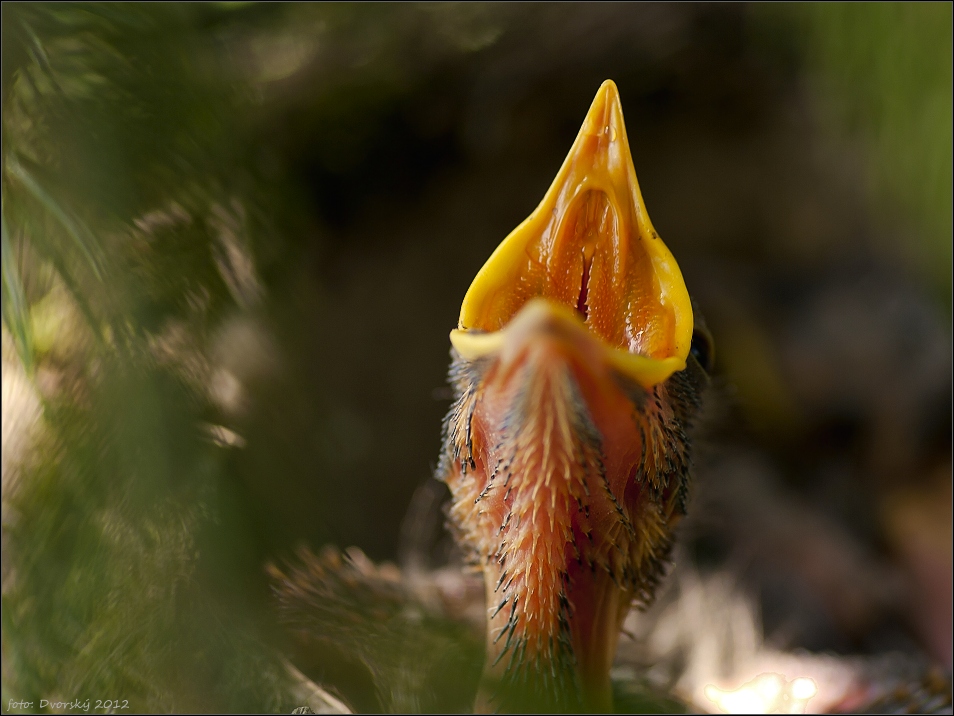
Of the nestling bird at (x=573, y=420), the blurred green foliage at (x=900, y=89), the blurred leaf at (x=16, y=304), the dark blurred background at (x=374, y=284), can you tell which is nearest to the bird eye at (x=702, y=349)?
the nestling bird at (x=573, y=420)

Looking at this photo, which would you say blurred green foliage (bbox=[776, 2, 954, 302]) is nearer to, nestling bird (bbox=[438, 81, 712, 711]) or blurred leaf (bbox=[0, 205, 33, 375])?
nestling bird (bbox=[438, 81, 712, 711])

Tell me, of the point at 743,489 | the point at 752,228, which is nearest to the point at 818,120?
the point at 752,228

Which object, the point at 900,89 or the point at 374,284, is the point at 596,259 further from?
the point at 374,284

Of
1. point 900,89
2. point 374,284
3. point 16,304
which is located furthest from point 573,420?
point 374,284

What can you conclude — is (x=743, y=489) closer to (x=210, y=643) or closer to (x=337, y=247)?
(x=337, y=247)

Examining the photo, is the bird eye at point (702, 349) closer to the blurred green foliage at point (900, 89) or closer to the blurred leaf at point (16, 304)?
the blurred green foliage at point (900, 89)

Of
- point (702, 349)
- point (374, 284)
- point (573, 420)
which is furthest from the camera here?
point (374, 284)
